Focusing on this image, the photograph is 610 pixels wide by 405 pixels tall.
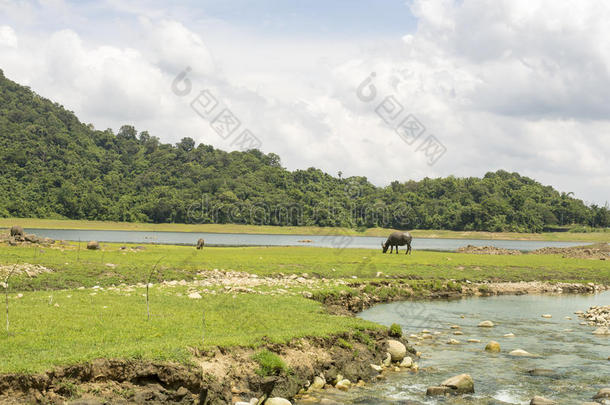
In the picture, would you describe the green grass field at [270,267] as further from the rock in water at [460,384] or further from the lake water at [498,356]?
the rock in water at [460,384]

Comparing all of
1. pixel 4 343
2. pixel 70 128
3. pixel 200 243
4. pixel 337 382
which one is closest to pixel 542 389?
pixel 337 382

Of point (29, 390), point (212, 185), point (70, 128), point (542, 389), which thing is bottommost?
point (542, 389)

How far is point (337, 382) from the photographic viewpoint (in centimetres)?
1529

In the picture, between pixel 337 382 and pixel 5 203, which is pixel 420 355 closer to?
pixel 337 382

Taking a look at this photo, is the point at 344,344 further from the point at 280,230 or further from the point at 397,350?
the point at 280,230

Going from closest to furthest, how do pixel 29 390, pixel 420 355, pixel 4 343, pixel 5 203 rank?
pixel 29 390 < pixel 4 343 < pixel 420 355 < pixel 5 203

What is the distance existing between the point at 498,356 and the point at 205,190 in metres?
139

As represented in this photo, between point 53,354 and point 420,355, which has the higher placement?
point 53,354

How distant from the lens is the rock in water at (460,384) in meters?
14.6

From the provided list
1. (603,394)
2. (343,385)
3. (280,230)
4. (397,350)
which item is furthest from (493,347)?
(280,230)

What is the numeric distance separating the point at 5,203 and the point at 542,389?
14307 centimetres

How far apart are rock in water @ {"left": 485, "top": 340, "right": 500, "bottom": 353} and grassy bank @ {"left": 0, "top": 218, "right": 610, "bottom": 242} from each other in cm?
11844

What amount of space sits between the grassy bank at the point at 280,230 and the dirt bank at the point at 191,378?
120 m

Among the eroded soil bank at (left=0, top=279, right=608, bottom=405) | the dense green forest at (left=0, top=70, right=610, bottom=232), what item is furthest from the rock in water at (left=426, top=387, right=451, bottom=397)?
the dense green forest at (left=0, top=70, right=610, bottom=232)
